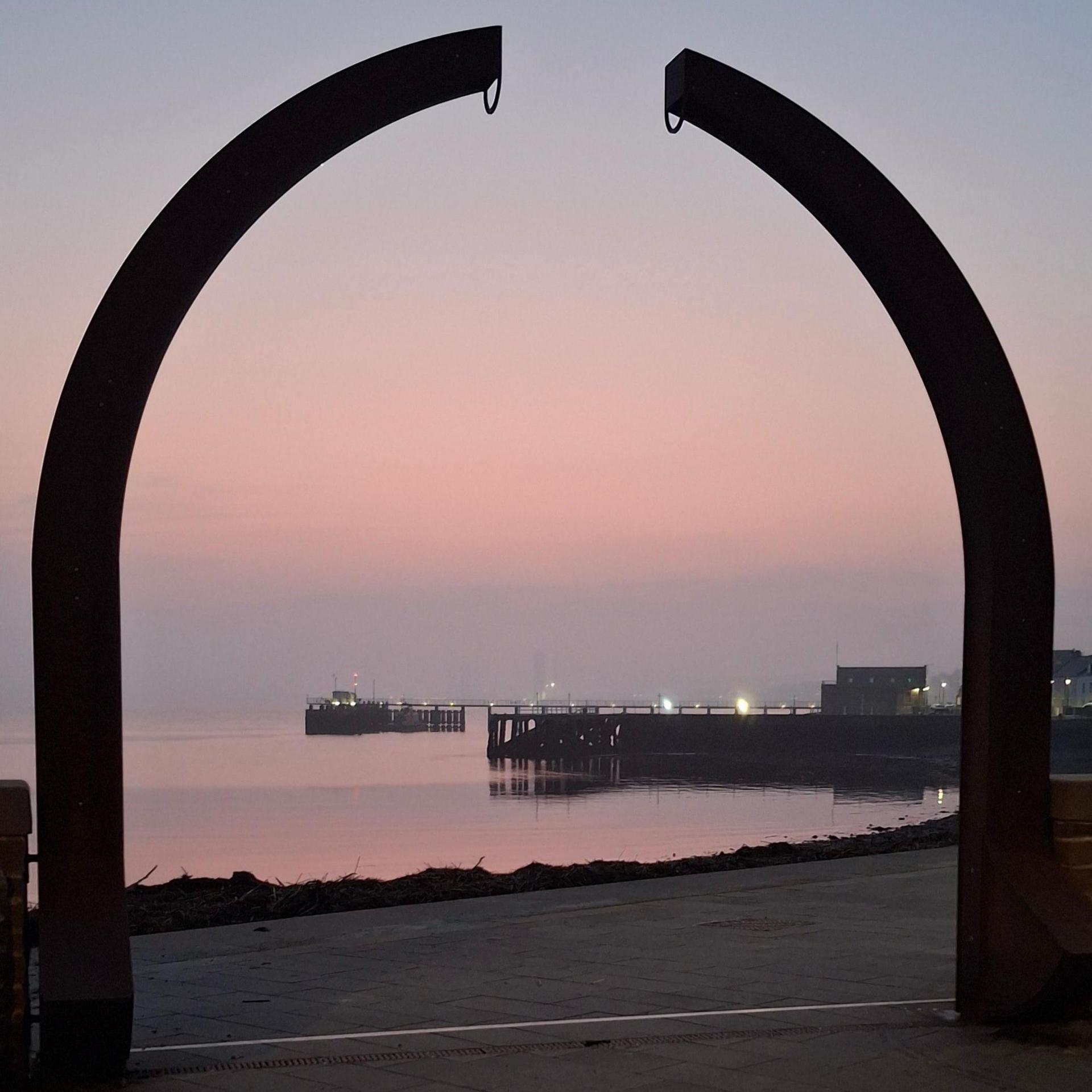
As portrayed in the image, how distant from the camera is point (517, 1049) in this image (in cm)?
451

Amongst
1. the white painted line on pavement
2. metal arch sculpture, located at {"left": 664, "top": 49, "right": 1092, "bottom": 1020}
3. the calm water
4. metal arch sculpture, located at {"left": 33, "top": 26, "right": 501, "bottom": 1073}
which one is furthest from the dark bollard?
the calm water

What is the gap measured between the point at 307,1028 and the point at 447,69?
11.8ft

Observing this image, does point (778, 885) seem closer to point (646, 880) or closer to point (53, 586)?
point (646, 880)

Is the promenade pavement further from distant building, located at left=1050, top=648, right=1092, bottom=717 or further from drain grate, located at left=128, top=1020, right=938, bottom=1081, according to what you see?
distant building, located at left=1050, top=648, right=1092, bottom=717

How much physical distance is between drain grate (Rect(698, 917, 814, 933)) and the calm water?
1474 cm

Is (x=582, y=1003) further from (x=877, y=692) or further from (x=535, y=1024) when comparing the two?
(x=877, y=692)

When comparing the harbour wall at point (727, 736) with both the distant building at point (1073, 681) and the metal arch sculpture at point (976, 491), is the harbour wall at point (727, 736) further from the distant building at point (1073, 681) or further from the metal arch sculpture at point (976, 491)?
the metal arch sculpture at point (976, 491)

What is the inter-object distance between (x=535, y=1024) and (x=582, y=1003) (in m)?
0.42

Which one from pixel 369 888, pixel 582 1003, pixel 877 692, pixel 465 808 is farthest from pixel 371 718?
pixel 582 1003

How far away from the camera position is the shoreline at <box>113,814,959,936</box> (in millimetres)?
7945

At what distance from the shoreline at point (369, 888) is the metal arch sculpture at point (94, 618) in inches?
124

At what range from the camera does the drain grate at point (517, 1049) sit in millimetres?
4297

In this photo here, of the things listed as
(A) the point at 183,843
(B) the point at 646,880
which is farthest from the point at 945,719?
(B) the point at 646,880

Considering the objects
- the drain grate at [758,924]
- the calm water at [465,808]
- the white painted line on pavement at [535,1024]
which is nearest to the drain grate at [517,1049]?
the white painted line on pavement at [535,1024]
